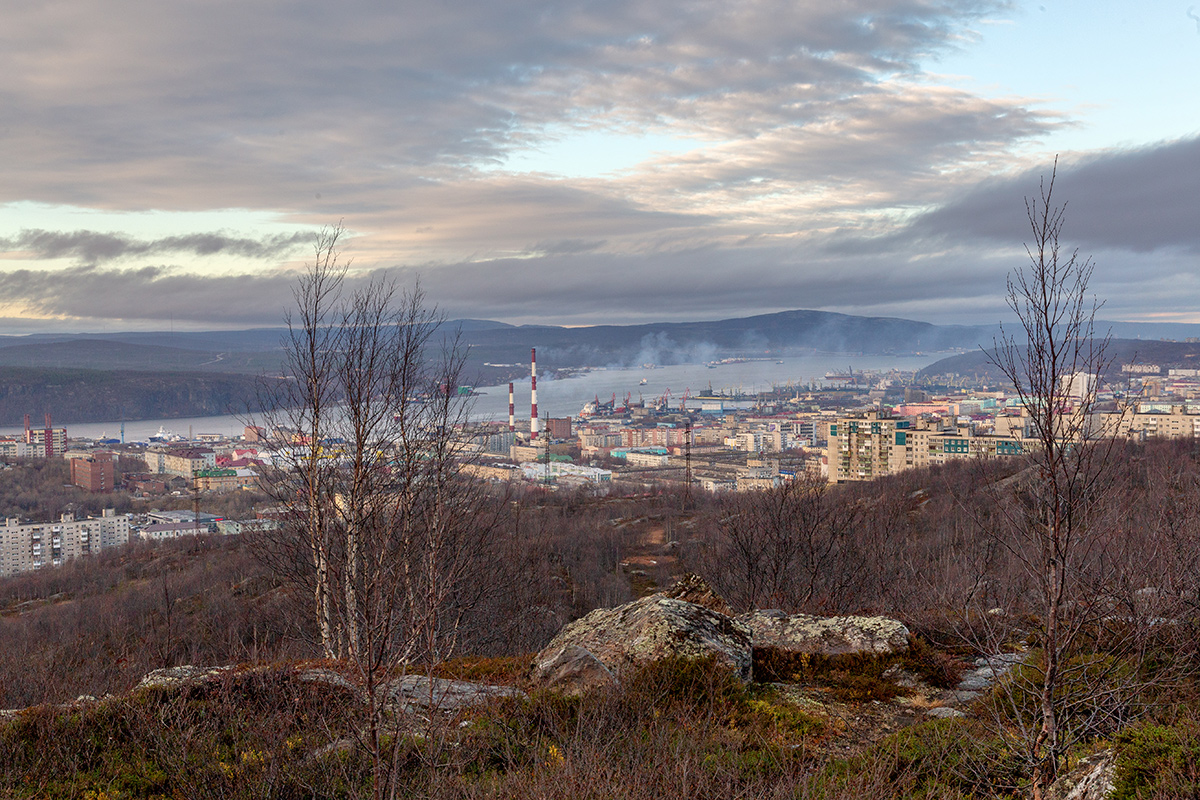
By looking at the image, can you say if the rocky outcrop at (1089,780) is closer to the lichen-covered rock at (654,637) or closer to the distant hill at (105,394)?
the lichen-covered rock at (654,637)

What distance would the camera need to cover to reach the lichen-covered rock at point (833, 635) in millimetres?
8258

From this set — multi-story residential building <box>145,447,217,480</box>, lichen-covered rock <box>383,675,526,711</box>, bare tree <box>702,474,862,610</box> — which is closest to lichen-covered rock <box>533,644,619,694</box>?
lichen-covered rock <box>383,675,526,711</box>

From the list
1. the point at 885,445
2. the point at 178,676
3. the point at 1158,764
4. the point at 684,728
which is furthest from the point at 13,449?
the point at 1158,764

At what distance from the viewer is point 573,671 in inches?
280

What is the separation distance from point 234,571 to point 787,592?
1248 inches

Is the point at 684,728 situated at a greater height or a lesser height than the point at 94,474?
greater

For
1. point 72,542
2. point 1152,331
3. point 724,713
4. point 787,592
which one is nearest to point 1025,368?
point 724,713

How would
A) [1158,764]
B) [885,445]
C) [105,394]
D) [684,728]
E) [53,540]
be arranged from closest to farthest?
1. [1158,764]
2. [684,728]
3. [53,540]
4. [885,445]
5. [105,394]

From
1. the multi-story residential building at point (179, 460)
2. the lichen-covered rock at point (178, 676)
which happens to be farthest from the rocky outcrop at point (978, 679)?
the multi-story residential building at point (179, 460)

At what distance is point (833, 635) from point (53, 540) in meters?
65.3

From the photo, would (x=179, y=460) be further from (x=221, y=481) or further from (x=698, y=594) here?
(x=698, y=594)

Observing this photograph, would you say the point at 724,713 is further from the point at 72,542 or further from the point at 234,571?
the point at 72,542

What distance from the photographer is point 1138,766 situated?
4230mm

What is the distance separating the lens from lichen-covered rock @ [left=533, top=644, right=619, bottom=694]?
6.86 metres
